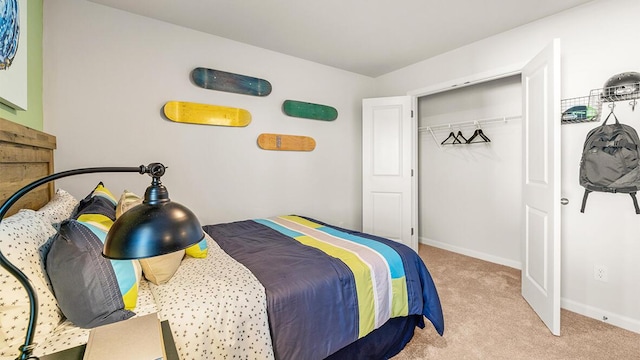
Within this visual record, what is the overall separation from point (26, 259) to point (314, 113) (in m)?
2.79

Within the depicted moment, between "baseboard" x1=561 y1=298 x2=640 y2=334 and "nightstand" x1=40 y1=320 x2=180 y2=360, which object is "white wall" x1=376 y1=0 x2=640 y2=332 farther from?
"nightstand" x1=40 y1=320 x2=180 y2=360

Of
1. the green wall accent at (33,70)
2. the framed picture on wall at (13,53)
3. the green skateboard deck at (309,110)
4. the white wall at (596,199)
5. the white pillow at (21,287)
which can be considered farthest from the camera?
the green skateboard deck at (309,110)

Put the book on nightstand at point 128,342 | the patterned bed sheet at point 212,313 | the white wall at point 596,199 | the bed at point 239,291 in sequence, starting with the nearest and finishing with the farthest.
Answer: the book on nightstand at point 128,342 < the bed at point 239,291 < the patterned bed sheet at point 212,313 < the white wall at point 596,199

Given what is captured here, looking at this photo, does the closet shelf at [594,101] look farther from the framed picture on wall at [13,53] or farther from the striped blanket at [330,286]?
the framed picture on wall at [13,53]

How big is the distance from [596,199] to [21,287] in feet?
10.8

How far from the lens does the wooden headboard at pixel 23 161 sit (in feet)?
4.00

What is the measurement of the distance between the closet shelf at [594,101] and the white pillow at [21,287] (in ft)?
10.8

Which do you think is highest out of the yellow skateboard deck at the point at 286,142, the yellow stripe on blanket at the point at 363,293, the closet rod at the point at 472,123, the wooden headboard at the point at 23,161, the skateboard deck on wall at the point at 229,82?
the skateboard deck on wall at the point at 229,82

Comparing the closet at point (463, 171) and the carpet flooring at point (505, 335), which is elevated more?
the closet at point (463, 171)

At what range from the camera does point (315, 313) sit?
4.37 feet

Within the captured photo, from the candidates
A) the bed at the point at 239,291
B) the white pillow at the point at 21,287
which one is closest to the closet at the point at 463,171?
the bed at the point at 239,291

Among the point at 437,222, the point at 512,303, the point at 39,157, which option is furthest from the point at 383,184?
the point at 39,157

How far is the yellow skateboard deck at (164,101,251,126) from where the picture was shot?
243 centimetres

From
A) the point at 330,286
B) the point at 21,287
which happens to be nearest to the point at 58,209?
the point at 21,287
